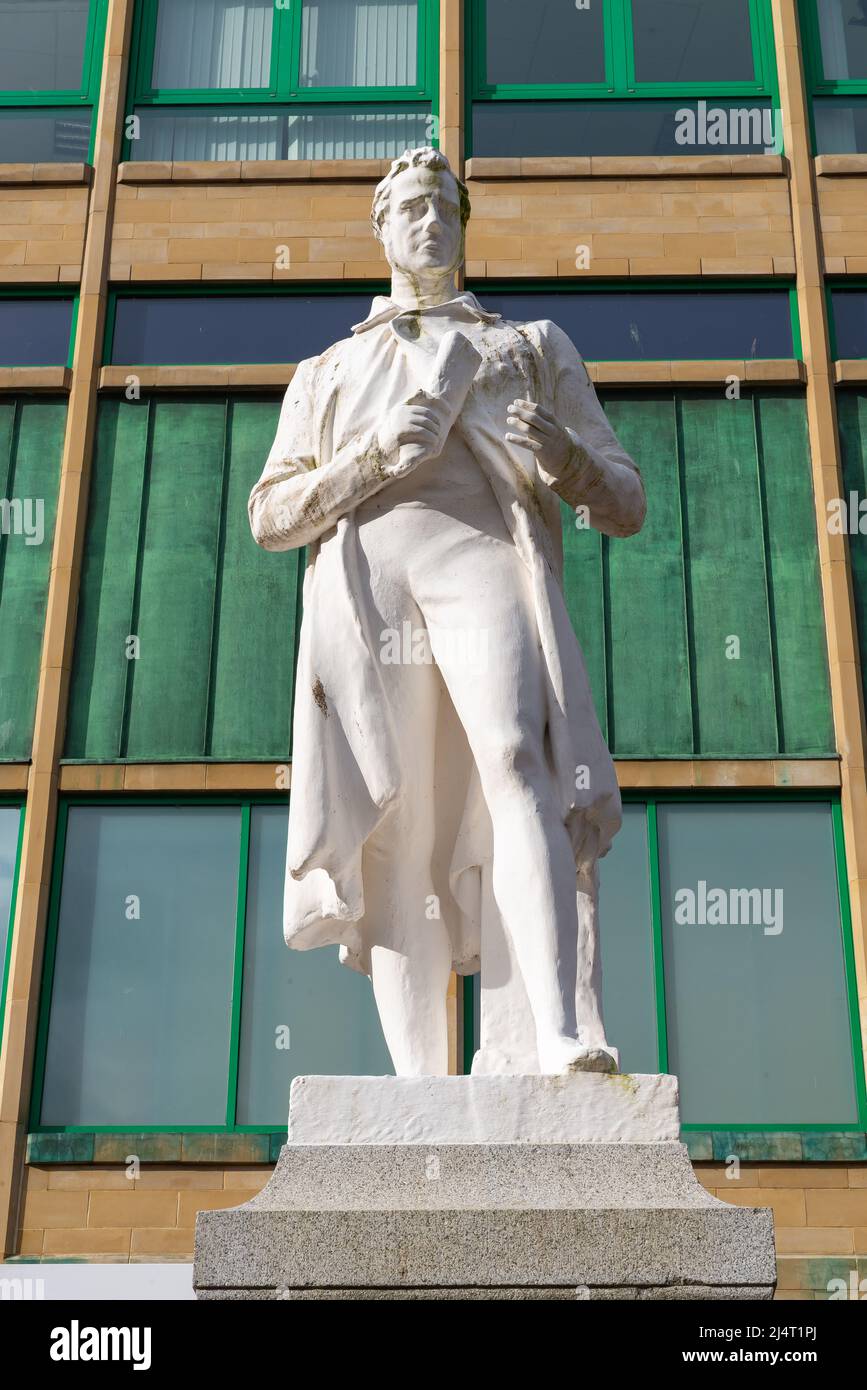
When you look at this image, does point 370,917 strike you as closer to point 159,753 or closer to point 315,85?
point 159,753

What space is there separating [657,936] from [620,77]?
8.71 m

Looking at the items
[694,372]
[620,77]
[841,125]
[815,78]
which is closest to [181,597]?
[694,372]

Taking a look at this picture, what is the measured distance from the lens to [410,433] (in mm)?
6129

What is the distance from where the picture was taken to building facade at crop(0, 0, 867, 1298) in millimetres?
13789

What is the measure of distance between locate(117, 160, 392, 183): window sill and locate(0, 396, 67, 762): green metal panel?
2.44 m

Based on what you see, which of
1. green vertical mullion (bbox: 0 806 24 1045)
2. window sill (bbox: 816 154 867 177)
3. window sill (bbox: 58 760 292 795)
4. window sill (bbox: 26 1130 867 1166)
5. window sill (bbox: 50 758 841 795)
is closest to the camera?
window sill (bbox: 26 1130 867 1166)

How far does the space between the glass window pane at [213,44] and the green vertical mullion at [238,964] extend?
7.79 metres

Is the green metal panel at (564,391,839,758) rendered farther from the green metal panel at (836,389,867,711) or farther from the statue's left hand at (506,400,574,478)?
the statue's left hand at (506,400,574,478)

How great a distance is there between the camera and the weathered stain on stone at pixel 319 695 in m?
6.18

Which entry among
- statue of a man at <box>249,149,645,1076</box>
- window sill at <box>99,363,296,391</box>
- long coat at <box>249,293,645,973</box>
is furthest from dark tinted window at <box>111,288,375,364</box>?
statue of a man at <box>249,149,645,1076</box>

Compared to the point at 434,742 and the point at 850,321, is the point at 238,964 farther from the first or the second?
the point at 434,742

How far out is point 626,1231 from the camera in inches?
190

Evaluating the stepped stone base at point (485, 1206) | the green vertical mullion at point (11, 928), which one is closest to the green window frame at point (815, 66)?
the green vertical mullion at point (11, 928)
